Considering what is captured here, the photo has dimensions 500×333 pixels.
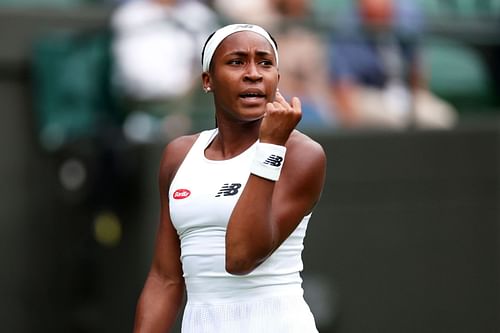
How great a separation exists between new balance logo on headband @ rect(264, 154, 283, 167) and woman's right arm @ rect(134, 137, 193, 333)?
68 cm

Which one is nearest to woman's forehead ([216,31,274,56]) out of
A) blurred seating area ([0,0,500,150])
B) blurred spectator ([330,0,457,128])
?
blurred seating area ([0,0,500,150])

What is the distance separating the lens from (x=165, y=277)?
4.80 meters

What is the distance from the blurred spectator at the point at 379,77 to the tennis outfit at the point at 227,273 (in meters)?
4.74

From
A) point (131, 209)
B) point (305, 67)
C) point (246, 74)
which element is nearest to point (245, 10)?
point (305, 67)

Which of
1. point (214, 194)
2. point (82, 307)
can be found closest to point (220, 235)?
point (214, 194)

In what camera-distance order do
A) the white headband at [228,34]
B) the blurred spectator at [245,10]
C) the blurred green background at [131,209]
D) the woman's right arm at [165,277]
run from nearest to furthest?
1. the white headband at [228,34]
2. the woman's right arm at [165,277]
3. the blurred green background at [131,209]
4. the blurred spectator at [245,10]

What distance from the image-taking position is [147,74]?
8523mm

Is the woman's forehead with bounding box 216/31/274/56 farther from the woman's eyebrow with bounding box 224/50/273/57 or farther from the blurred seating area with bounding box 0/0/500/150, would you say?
the blurred seating area with bounding box 0/0/500/150

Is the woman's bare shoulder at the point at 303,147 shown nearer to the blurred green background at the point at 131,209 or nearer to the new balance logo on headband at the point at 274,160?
the new balance logo on headband at the point at 274,160

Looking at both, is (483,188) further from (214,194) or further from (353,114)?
(214,194)

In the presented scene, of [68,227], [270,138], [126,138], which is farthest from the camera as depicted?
[68,227]

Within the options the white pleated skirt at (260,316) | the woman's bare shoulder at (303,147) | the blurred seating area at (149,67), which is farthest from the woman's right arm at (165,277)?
the blurred seating area at (149,67)

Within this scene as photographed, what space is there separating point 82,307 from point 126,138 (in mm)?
1367

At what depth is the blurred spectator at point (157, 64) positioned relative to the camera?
848 cm
